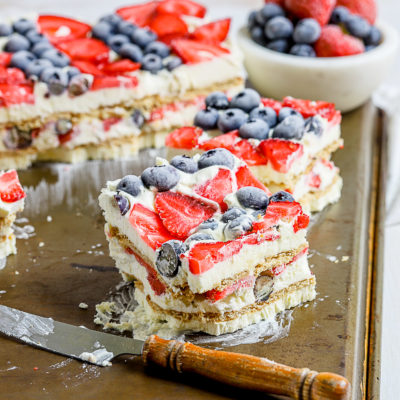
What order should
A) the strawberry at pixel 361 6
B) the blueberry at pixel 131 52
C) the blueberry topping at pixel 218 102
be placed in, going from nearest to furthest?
the blueberry topping at pixel 218 102 < the blueberry at pixel 131 52 < the strawberry at pixel 361 6

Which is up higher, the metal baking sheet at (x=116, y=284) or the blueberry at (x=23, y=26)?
the blueberry at (x=23, y=26)

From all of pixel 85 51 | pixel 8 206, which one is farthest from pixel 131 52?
pixel 8 206

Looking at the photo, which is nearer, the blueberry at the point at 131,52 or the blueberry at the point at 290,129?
the blueberry at the point at 290,129

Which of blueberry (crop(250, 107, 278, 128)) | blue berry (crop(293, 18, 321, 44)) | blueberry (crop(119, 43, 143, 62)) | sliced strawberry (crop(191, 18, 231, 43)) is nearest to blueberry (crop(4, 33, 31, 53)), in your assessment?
blueberry (crop(119, 43, 143, 62))

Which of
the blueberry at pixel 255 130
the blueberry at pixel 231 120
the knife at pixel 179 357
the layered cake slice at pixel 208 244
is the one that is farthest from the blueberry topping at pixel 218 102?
the knife at pixel 179 357

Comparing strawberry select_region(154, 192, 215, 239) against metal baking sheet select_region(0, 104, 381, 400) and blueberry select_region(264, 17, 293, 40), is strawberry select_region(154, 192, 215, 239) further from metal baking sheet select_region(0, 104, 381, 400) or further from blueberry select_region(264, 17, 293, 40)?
blueberry select_region(264, 17, 293, 40)

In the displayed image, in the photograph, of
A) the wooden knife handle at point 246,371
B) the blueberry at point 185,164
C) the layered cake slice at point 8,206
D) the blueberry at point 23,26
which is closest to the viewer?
the wooden knife handle at point 246,371

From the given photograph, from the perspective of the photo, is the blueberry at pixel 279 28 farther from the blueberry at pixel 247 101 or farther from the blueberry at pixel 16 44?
the blueberry at pixel 16 44

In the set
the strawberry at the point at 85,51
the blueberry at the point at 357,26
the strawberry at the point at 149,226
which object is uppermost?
the blueberry at the point at 357,26
